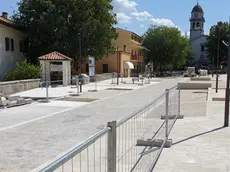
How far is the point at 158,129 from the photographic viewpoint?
7055 mm

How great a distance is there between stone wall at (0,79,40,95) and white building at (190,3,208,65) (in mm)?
76047

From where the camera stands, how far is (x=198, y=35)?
318 feet

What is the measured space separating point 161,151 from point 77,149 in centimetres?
408

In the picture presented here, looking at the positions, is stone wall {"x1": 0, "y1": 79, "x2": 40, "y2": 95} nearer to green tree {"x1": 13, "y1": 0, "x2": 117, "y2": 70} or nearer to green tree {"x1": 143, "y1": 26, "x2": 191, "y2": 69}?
green tree {"x1": 13, "y1": 0, "x2": 117, "y2": 70}

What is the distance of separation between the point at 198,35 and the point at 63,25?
7186 cm

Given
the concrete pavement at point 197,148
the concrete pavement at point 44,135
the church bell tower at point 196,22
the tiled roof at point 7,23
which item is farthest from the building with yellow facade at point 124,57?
the concrete pavement at point 197,148

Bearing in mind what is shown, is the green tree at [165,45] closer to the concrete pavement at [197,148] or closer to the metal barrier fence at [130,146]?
the concrete pavement at [197,148]

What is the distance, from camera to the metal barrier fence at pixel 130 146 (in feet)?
10.6

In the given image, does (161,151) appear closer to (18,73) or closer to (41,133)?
(41,133)

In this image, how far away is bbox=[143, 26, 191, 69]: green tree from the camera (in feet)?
216

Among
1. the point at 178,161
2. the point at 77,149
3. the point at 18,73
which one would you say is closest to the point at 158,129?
the point at 178,161

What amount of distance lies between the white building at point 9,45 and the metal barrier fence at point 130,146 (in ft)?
89.1

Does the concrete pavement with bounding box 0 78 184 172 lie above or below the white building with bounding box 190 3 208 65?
below

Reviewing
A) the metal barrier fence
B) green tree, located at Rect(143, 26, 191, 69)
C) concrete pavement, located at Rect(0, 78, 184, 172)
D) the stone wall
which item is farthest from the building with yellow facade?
the metal barrier fence
